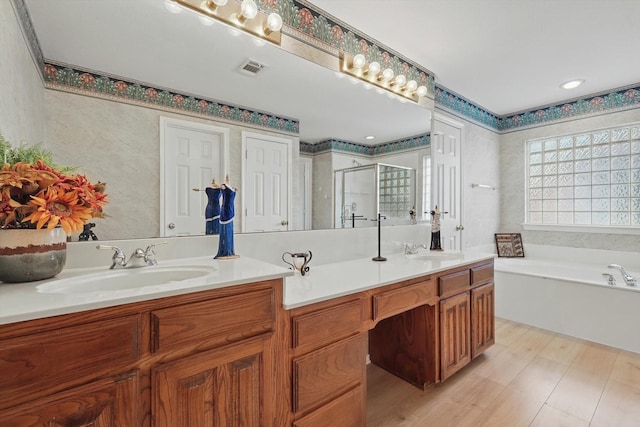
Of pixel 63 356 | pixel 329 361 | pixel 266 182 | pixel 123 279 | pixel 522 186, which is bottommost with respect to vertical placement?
pixel 329 361

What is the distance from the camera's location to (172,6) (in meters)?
1.36

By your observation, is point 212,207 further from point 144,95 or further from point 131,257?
point 144,95

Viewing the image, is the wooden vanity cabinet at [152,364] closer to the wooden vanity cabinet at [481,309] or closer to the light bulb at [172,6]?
the light bulb at [172,6]

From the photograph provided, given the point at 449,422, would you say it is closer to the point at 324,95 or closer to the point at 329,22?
the point at 324,95

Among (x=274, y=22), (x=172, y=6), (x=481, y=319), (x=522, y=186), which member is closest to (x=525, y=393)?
(x=481, y=319)

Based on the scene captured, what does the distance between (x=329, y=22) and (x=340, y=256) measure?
1.55 metres

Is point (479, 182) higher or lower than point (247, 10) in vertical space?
lower

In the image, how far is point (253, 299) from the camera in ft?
3.29

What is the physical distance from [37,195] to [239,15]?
1.25 metres

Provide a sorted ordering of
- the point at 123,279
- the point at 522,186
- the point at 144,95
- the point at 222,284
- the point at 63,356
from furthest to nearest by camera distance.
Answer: the point at 522,186
the point at 144,95
the point at 123,279
the point at 222,284
the point at 63,356

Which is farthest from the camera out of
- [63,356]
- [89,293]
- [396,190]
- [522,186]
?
[522,186]

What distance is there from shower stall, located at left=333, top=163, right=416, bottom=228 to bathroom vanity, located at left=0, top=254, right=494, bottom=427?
50 centimetres

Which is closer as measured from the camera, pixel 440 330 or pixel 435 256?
pixel 440 330

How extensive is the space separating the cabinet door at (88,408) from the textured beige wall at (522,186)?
4.23 m
